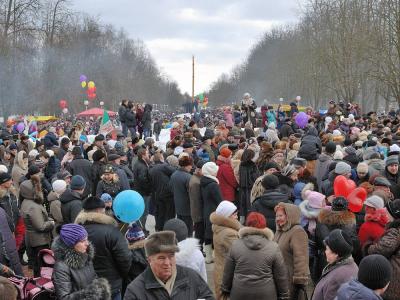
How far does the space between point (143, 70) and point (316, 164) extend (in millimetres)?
98653

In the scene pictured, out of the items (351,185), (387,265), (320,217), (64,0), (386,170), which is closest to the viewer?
(387,265)

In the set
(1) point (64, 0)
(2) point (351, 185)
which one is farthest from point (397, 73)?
(1) point (64, 0)

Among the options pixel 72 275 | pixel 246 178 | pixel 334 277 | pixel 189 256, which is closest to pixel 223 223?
pixel 189 256

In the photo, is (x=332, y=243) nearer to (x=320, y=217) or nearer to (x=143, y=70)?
(x=320, y=217)

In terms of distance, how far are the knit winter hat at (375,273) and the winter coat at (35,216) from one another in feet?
17.2

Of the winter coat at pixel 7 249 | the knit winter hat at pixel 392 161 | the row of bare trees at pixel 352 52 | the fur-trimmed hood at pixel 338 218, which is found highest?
the row of bare trees at pixel 352 52

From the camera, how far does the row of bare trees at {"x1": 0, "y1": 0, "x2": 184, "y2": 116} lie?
140 ft

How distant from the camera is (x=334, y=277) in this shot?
4.98 meters

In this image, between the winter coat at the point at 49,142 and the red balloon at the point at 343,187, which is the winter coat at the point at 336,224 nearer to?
the red balloon at the point at 343,187

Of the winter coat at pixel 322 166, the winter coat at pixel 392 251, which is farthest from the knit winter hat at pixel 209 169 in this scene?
the winter coat at pixel 392 251

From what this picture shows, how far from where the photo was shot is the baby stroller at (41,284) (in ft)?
17.1

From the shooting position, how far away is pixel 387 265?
13.5 feet

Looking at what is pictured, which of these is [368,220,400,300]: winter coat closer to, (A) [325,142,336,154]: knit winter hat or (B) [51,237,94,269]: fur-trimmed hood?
(B) [51,237,94,269]: fur-trimmed hood

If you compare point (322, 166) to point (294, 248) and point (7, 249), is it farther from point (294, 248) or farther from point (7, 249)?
point (7, 249)
